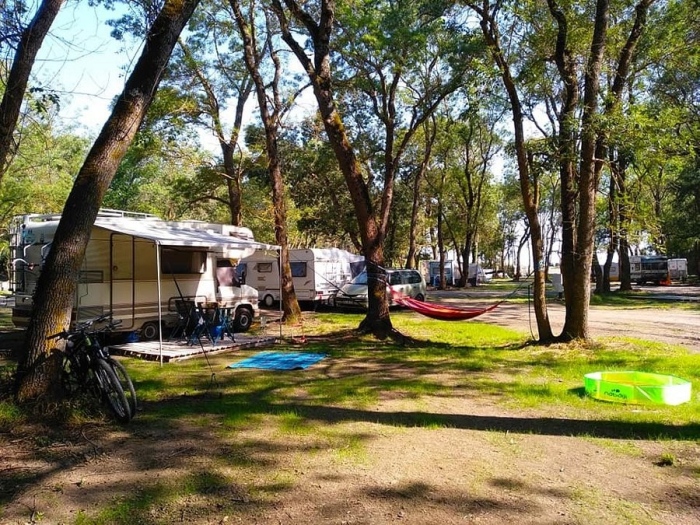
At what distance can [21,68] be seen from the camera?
565cm

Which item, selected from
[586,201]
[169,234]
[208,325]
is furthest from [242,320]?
[586,201]

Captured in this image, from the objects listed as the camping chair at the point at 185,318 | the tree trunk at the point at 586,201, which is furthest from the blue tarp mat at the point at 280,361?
the tree trunk at the point at 586,201

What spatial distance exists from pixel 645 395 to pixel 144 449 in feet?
17.2

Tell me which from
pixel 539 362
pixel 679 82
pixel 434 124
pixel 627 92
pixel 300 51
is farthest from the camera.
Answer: pixel 434 124

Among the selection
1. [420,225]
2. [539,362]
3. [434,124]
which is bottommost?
[539,362]

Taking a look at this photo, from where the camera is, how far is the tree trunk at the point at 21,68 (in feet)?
18.3

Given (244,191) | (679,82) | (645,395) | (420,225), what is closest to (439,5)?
(645,395)

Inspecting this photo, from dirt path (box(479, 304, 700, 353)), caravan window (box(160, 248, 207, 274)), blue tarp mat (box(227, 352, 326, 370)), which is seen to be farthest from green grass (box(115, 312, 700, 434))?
caravan window (box(160, 248, 207, 274))

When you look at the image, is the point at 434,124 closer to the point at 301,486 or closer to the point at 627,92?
the point at 627,92

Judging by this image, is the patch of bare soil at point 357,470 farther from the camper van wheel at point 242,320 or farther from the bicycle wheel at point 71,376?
the camper van wheel at point 242,320

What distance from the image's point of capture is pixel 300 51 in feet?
37.8

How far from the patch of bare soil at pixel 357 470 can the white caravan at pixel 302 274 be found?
14329mm

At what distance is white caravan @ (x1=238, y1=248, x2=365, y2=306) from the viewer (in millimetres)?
20172

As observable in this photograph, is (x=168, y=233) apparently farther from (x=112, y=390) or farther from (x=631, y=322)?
(x=631, y=322)
